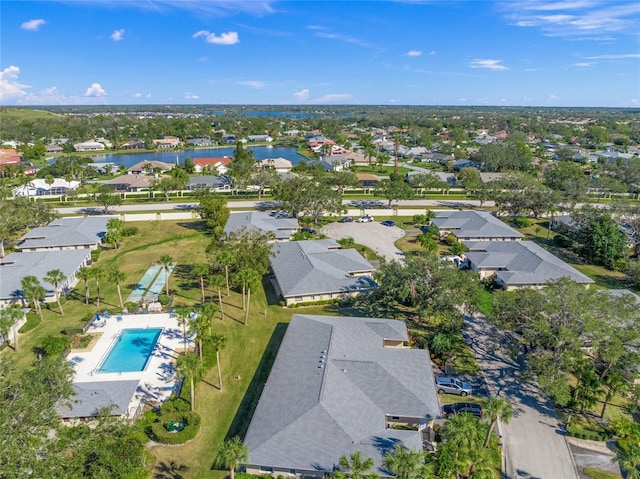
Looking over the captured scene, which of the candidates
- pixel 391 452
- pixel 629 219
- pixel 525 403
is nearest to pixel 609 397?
pixel 525 403

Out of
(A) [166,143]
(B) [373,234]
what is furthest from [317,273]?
(A) [166,143]

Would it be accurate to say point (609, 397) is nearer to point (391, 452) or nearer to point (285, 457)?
point (391, 452)

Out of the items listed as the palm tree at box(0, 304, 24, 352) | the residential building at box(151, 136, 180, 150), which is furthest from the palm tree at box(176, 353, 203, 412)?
the residential building at box(151, 136, 180, 150)

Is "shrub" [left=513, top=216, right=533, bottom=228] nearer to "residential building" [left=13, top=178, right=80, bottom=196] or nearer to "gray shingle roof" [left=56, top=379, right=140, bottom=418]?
"gray shingle roof" [left=56, top=379, right=140, bottom=418]

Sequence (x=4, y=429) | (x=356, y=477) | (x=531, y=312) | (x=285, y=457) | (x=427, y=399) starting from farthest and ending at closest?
1. (x=531, y=312)
2. (x=427, y=399)
3. (x=285, y=457)
4. (x=356, y=477)
5. (x=4, y=429)

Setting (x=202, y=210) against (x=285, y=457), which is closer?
(x=285, y=457)

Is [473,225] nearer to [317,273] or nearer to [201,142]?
[317,273]
